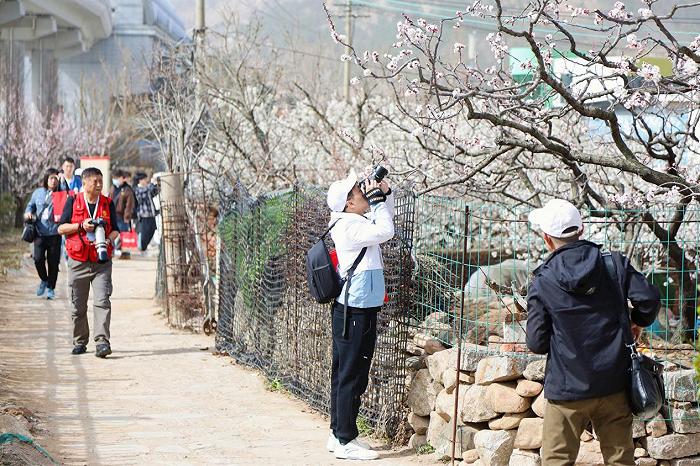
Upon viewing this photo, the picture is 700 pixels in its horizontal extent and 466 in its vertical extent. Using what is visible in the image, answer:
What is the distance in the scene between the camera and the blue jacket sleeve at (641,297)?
16.0 feet

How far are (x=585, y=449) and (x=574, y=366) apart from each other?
126cm

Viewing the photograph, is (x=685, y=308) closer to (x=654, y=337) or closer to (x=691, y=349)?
(x=654, y=337)

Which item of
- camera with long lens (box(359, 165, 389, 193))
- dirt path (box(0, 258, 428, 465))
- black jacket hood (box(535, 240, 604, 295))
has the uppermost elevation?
camera with long lens (box(359, 165, 389, 193))

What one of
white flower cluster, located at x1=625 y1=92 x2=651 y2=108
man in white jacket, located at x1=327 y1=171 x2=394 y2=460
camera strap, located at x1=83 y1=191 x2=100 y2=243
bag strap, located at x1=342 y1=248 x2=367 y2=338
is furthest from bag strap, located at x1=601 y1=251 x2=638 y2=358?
camera strap, located at x1=83 y1=191 x2=100 y2=243

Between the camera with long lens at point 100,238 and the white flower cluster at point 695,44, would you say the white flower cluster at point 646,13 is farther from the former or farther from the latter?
the camera with long lens at point 100,238

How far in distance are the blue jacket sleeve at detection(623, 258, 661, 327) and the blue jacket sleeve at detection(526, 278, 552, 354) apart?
40 centimetres

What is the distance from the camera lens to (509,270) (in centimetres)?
970

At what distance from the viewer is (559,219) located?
502 centimetres

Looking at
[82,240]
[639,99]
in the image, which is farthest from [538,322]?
[82,240]

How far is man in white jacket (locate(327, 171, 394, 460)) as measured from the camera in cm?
663

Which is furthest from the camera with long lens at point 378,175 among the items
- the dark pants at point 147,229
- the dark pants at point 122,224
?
the dark pants at point 147,229

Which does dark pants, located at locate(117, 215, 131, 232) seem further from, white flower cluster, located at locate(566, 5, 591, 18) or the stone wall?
white flower cluster, located at locate(566, 5, 591, 18)

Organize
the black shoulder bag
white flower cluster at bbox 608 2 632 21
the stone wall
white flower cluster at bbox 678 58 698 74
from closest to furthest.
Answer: the black shoulder bag, the stone wall, white flower cluster at bbox 608 2 632 21, white flower cluster at bbox 678 58 698 74

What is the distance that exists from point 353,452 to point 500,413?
1.00 metres
